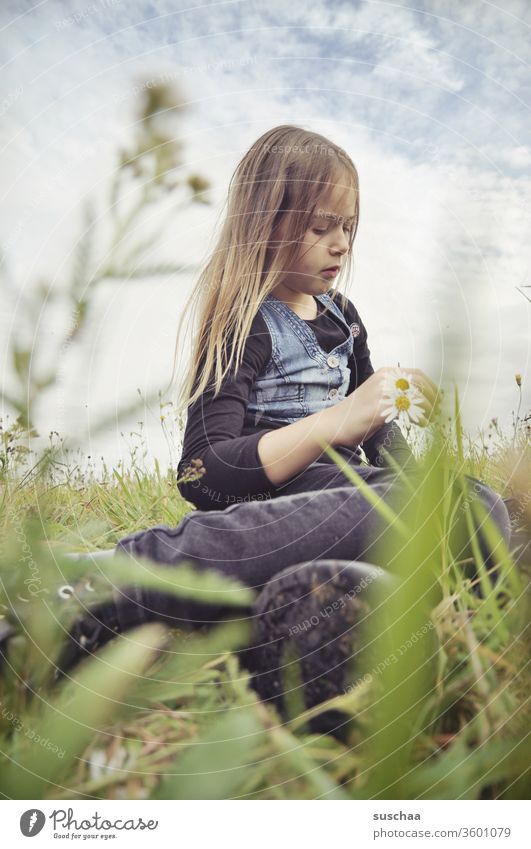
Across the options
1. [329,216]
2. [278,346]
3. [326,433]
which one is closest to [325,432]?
[326,433]

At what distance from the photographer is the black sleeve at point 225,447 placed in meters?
0.62

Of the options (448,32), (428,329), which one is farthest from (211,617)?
(448,32)

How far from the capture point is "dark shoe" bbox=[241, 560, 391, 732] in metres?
0.48

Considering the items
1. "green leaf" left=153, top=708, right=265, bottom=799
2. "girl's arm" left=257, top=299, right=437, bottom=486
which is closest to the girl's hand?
"girl's arm" left=257, top=299, right=437, bottom=486

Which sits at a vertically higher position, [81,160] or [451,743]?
[81,160]

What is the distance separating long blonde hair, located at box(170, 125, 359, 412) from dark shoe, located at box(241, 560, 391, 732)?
0.23 m

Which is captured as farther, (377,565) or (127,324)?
(127,324)

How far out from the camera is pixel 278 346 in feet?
2.24

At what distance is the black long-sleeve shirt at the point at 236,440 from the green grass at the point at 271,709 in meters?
0.09

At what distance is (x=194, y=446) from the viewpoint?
643 millimetres
